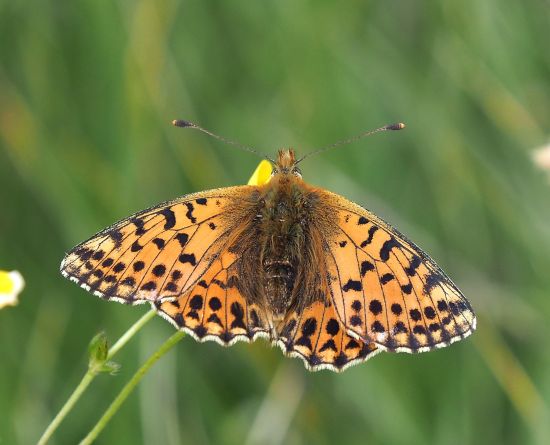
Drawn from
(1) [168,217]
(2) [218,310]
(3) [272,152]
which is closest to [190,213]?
(1) [168,217]

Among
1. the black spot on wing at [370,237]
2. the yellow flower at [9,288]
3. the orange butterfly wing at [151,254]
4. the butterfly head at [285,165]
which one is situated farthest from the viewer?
the butterfly head at [285,165]

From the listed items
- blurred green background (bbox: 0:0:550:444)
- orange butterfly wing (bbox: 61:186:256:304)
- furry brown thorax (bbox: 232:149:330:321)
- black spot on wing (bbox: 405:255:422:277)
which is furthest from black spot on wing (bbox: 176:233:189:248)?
blurred green background (bbox: 0:0:550:444)

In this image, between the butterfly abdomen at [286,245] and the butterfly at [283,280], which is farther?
the butterfly abdomen at [286,245]

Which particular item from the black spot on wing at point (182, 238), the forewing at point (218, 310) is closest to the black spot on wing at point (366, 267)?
the forewing at point (218, 310)

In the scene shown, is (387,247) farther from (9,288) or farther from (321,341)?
(9,288)

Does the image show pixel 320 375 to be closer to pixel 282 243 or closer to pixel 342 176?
pixel 342 176

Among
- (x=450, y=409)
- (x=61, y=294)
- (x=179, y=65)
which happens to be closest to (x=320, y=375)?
(x=450, y=409)

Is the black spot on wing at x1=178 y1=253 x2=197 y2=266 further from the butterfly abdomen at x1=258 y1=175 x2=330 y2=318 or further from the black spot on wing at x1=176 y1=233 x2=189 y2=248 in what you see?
the butterfly abdomen at x1=258 y1=175 x2=330 y2=318

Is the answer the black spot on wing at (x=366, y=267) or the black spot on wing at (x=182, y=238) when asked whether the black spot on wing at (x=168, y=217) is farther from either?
the black spot on wing at (x=366, y=267)
